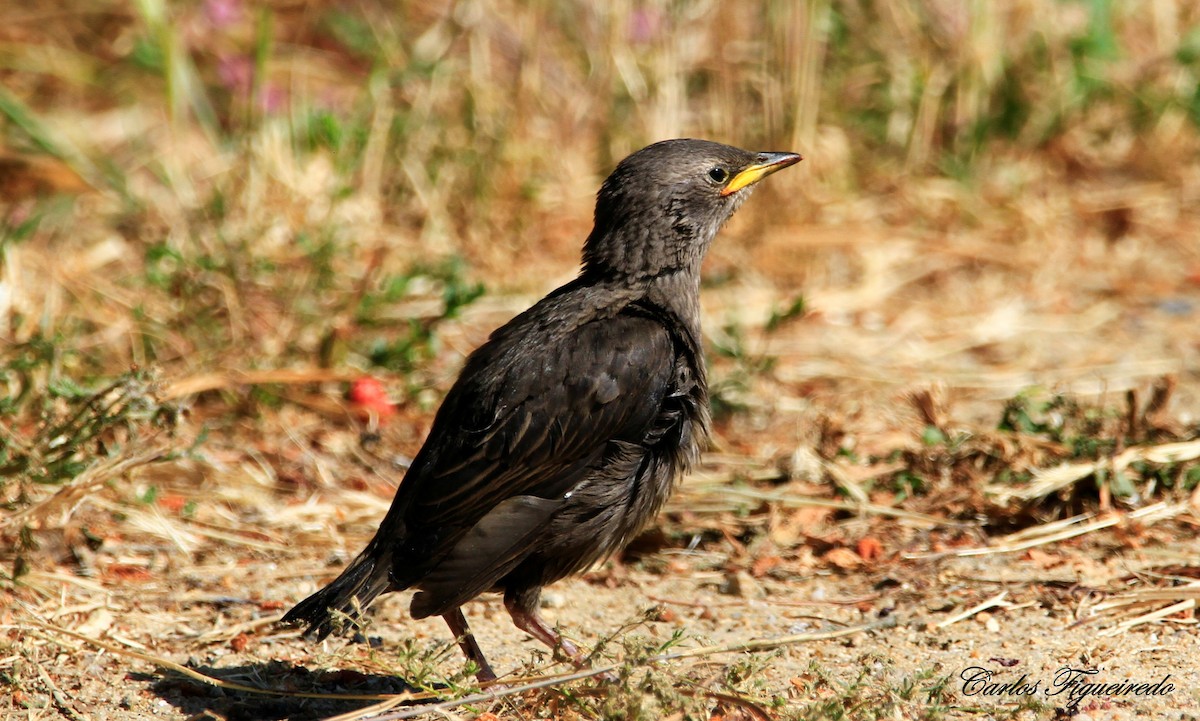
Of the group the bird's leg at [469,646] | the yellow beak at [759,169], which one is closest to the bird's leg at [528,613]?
the bird's leg at [469,646]

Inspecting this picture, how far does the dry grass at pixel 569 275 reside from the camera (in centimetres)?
483

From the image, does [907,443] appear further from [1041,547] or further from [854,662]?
[854,662]

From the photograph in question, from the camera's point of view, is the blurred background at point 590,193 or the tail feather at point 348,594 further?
the blurred background at point 590,193

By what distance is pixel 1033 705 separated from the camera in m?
3.71

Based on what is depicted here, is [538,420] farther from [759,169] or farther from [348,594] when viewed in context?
[759,169]

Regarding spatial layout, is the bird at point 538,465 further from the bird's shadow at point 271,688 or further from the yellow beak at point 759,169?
the yellow beak at point 759,169

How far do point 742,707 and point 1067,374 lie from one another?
3.59 m

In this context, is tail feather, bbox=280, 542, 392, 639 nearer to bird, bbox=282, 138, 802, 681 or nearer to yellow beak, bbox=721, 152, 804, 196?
bird, bbox=282, 138, 802, 681

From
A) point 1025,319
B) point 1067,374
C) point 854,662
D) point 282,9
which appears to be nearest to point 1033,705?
point 854,662

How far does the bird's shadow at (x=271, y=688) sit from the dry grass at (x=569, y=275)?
0.02 metres

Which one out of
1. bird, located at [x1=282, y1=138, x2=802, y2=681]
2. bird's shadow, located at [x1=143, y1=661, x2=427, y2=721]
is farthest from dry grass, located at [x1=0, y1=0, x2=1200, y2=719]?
bird, located at [x1=282, y1=138, x2=802, y2=681]

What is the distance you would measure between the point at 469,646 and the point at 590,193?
14.7 feet

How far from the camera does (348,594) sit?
426 centimetres

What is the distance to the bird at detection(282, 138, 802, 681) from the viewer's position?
4238mm
